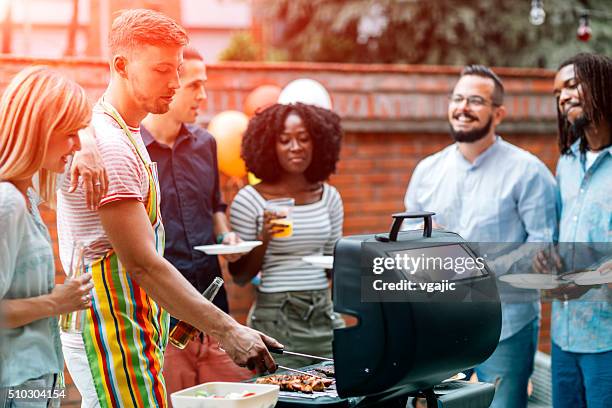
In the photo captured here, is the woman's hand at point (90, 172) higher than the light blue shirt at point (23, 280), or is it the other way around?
the woman's hand at point (90, 172)

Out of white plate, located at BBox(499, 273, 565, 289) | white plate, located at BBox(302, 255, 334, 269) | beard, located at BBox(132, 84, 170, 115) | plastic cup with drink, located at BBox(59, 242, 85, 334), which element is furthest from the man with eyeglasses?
plastic cup with drink, located at BBox(59, 242, 85, 334)

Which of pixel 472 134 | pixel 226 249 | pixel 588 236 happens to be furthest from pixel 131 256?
pixel 472 134

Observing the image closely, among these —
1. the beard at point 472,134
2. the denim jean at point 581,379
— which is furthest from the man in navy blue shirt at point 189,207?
the denim jean at point 581,379

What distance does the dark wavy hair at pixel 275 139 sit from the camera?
13.8ft

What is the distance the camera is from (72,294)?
2.22m

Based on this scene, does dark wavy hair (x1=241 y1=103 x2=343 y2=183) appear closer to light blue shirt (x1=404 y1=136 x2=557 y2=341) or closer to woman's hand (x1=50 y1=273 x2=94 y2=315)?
light blue shirt (x1=404 y1=136 x2=557 y2=341)

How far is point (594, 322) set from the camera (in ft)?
11.8

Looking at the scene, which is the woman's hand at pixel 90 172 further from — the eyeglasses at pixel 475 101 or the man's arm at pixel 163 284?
the eyeglasses at pixel 475 101

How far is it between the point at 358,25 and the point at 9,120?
9.25m

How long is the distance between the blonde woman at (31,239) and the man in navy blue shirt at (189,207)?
4.55ft

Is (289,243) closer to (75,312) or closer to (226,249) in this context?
(226,249)

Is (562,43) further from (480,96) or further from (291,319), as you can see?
(291,319)

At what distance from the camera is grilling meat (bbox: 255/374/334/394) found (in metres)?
2.46

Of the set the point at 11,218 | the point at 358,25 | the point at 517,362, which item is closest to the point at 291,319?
the point at 517,362
